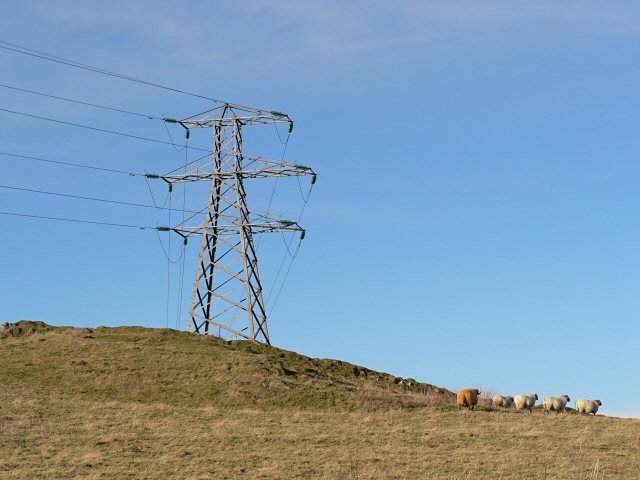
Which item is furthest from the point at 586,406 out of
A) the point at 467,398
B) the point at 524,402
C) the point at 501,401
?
the point at 467,398

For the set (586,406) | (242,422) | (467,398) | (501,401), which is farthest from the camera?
(501,401)

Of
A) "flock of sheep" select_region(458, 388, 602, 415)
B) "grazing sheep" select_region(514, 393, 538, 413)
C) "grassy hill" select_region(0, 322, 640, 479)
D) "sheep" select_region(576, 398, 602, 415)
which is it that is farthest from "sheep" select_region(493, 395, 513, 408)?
"sheep" select_region(576, 398, 602, 415)

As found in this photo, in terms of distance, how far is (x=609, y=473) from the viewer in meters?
29.2

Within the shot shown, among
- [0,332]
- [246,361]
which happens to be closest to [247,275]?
[246,361]

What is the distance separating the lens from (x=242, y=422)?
122ft

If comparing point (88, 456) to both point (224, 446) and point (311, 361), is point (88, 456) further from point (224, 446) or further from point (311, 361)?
point (311, 361)

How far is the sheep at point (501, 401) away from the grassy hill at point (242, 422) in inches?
86.3

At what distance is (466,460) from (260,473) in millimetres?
6703

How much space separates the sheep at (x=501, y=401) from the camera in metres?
45.5

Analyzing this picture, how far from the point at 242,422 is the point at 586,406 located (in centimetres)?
1753

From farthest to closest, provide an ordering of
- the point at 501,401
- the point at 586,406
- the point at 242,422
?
the point at 501,401 < the point at 586,406 < the point at 242,422

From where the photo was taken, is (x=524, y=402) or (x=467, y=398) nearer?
(x=467, y=398)

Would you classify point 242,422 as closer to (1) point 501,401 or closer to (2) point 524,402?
(1) point 501,401

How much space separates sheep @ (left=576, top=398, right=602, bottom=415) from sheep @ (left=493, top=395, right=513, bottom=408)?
3210 millimetres
